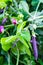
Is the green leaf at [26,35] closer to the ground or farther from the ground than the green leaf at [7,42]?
farther from the ground

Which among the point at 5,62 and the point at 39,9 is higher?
the point at 39,9

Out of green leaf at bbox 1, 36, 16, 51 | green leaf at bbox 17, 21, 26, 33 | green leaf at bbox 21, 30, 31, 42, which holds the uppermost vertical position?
green leaf at bbox 17, 21, 26, 33

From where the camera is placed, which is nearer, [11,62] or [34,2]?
[11,62]

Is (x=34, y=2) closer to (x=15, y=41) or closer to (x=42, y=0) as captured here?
(x=42, y=0)

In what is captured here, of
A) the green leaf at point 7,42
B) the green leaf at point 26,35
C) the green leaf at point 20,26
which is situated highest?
the green leaf at point 20,26

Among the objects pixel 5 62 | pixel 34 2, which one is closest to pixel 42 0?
pixel 34 2

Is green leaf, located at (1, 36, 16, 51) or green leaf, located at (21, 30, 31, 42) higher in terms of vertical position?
green leaf, located at (21, 30, 31, 42)
